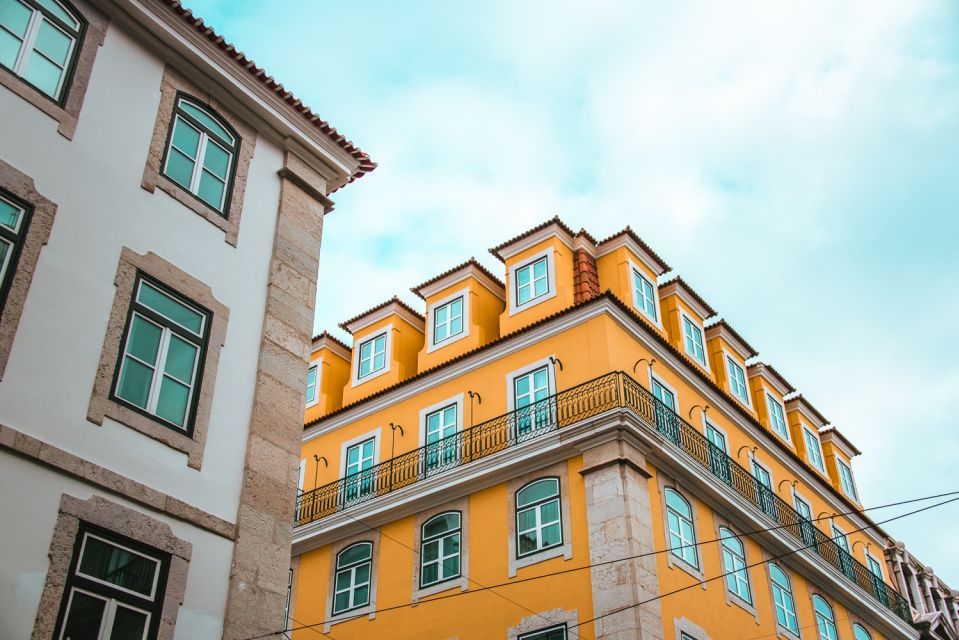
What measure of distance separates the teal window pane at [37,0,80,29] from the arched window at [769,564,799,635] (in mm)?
17474

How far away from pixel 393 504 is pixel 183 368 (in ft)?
40.1

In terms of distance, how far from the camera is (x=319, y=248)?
478 inches

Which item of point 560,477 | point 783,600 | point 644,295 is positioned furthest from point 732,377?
point 560,477

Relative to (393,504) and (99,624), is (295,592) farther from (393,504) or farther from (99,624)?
(99,624)

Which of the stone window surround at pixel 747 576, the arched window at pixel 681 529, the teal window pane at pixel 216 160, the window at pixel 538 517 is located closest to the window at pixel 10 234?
the teal window pane at pixel 216 160

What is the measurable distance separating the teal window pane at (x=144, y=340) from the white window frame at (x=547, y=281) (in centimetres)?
1351

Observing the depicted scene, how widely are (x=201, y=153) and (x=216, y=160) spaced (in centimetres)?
22

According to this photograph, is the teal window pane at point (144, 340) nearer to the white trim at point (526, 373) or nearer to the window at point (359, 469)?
the white trim at point (526, 373)

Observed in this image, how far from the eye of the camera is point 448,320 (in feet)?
79.4

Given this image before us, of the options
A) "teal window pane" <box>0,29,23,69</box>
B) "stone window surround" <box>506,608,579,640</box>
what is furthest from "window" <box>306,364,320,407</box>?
"teal window pane" <box>0,29,23,69</box>

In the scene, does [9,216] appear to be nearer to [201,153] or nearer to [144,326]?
[144,326]

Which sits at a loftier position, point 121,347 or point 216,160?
point 216,160

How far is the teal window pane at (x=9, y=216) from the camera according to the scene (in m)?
8.77

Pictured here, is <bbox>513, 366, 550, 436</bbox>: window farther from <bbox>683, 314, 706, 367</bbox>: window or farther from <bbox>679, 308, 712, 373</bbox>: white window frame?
<bbox>683, 314, 706, 367</bbox>: window
